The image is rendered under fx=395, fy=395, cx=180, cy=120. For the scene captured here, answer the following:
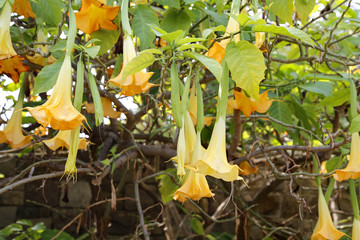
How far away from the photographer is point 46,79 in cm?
86

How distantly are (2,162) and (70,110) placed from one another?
2.03 meters

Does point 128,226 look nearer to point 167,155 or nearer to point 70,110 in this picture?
point 167,155

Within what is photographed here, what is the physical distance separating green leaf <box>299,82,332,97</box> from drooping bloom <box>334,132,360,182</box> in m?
0.33

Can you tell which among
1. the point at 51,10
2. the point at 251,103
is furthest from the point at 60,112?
the point at 251,103

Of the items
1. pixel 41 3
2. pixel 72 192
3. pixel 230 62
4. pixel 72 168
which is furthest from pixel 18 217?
pixel 230 62

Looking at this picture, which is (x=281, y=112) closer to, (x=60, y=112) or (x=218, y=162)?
(x=218, y=162)

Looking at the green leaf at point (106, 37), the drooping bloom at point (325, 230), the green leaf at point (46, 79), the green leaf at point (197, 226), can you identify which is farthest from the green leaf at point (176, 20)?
the green leaf at point (197, 226)

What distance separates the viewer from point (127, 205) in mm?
2785

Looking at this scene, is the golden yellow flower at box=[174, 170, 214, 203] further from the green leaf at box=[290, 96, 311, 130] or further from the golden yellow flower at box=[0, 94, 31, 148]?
the green leaf at box=[290, 96, 311, 130]

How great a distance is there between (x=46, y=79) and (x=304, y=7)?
2.26 feet

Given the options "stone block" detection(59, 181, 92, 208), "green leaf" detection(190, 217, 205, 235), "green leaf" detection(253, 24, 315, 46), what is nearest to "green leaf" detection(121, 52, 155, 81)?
"green leaf" detection(253, 24, 315, 46)

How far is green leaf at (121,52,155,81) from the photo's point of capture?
2.29 ft

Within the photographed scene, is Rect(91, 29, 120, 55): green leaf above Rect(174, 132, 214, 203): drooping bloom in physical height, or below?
above

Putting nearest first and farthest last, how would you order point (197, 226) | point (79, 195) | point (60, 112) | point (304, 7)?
1. point (60, 112)
2. point (304, 7)
3. point (197, 226)
4. point (79, 195)
